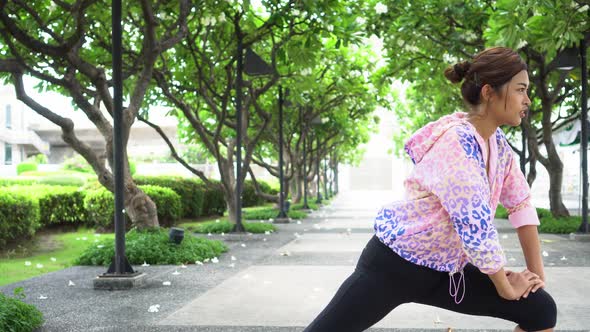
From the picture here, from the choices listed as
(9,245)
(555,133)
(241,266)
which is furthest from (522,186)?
(555,133)

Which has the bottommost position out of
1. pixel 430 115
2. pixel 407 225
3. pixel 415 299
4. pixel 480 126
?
pixel 415 299

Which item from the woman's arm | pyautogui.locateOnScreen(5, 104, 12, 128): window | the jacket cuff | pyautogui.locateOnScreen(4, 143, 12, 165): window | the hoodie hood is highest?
pyautogui.locateOnScreen(5, 104, 12, 128): window

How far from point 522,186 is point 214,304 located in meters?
4.10

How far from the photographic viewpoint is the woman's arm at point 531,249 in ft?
7.88

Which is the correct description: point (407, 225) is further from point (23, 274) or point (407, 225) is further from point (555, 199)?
point (555, 199)

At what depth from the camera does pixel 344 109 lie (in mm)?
24641

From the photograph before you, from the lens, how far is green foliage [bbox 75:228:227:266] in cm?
903

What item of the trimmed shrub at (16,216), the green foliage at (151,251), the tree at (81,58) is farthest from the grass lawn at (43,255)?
the tree at (81,58)

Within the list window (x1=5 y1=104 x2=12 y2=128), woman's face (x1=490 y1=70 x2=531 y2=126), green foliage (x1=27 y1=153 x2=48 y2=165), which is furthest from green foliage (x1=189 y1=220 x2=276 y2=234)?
green foliage (x1=27 y1=153 x2=48 y2=165)

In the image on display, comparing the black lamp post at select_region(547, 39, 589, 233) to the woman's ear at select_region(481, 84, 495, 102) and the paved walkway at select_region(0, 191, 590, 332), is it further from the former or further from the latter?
the woman's ear at select_region(481, 84, 495, 102)

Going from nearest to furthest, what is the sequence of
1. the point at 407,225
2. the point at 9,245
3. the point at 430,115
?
the point at 407,225
the point at 9,245
the point at 430,115

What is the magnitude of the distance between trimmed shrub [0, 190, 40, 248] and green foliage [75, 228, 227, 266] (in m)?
1.67

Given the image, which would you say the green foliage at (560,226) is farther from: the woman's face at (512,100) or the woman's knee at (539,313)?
the woman's face at (512,100)

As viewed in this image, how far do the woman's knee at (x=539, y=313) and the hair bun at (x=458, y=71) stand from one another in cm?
83
